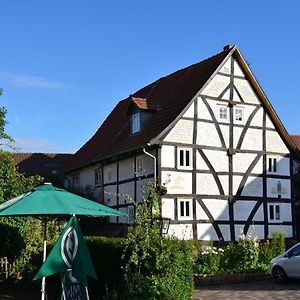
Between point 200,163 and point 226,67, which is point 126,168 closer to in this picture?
point 200,163

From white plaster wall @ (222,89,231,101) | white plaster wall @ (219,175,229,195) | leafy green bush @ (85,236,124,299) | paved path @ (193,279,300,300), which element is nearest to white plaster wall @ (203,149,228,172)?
white plaster wall @ (219,175,229,195)

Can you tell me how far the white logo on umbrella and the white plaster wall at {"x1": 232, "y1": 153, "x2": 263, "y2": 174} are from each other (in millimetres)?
17038

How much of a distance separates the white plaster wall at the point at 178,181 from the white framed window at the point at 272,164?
16.2ft

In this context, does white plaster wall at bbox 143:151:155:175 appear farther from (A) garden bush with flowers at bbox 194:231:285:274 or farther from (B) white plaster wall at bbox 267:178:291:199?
(B) white plaster wall at bbox 267:178:291:199

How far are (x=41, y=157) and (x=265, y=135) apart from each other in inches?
952

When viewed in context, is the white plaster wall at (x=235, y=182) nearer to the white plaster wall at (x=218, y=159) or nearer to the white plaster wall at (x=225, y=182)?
the white plaster wall at (x=225, y=182)

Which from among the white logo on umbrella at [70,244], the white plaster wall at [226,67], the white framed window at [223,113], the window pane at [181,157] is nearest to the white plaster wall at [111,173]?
the window pane at [181,157]

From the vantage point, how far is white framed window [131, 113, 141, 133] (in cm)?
2619

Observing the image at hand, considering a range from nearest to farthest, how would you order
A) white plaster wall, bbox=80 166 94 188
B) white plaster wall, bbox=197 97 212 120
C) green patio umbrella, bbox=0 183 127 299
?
green patio umbrella, bbox=0 183 127 299, white plaster wall, bbox=197 97 212 120, white plaster wall, bbox=80 166 94 188

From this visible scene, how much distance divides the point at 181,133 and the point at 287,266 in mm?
8884

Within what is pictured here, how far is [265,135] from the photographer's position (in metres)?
26.1

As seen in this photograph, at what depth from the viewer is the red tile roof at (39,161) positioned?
1683 inches

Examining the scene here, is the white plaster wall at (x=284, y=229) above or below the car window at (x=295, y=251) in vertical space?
above

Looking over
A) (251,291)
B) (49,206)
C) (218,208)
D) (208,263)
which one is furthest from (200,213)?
(49,206)
